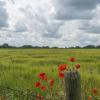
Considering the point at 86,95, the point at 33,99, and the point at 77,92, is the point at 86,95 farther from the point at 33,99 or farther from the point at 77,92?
the point at 77,92

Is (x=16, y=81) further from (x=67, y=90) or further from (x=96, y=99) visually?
(x=67, y=90)

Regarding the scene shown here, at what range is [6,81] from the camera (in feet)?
31.6

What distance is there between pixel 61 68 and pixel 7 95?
1697mm

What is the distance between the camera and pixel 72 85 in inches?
119

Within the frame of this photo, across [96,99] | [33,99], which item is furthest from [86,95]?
[33,99]

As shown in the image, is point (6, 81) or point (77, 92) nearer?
point (77, 92)

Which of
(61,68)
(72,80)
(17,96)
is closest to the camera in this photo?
(72,80)

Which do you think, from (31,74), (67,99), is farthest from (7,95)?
(31,74)

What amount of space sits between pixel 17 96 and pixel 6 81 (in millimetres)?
3905

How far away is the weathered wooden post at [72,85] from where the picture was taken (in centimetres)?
301

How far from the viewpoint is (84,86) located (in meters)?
6.98

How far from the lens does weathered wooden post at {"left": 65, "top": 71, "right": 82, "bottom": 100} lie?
9.87ft

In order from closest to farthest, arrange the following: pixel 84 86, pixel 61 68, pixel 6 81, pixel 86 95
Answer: pixel 61 68, pixel 86 95, pixel 84 86, pixel 6 81

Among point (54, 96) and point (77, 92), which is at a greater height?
point (77, 92)
